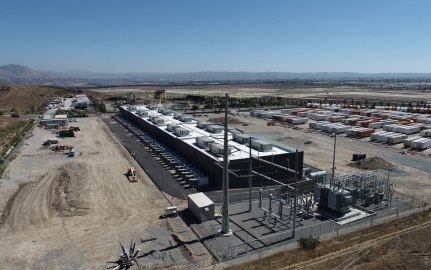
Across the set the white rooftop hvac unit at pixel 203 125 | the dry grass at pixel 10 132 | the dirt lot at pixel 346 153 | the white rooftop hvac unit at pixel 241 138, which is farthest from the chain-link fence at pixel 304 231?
the dry grass at pixel 10 132

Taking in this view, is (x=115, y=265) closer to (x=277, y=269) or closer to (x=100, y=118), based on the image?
(x=277, y=269)

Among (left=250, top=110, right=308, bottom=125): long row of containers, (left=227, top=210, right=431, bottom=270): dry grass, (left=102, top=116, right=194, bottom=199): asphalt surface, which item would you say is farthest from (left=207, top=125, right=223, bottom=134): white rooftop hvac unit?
(left=250, top=110, right=308, bottom=125): long row of containers

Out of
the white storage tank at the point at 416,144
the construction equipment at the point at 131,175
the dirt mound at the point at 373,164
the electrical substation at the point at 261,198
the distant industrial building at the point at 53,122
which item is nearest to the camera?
the electrical substation at the point at 261,198

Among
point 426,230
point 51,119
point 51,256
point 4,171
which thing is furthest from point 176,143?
point 51,119

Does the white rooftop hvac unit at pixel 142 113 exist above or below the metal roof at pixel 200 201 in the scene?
above

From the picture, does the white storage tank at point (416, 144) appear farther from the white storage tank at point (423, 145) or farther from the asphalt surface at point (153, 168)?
the asphalt surface at point (153, 168)

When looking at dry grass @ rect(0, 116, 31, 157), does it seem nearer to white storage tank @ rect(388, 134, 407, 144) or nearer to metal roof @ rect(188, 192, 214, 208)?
metal roof @ rect(188, 192, 214, 208)

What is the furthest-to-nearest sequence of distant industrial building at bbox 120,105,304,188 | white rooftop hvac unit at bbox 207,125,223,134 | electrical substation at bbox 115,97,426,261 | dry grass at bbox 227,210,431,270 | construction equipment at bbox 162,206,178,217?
1. white rooftop hvac unit at bbox 207,125,223,134
2. distant industrial building at bbox 120,105,304,188
3. construction equipment at bbox 162,206,178,217
4. electrical substation at bbox 115,97,426,261
5. dry grass at bbox 227,210,431,270

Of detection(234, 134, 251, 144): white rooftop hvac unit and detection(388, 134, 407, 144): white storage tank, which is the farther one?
detection(388, 134, 407, 144): white storage tank

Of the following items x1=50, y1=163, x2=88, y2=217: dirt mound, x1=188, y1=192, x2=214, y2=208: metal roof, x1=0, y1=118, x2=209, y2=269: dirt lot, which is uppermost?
x1=188, y1=192, x2=214, y2=208: metal roof
